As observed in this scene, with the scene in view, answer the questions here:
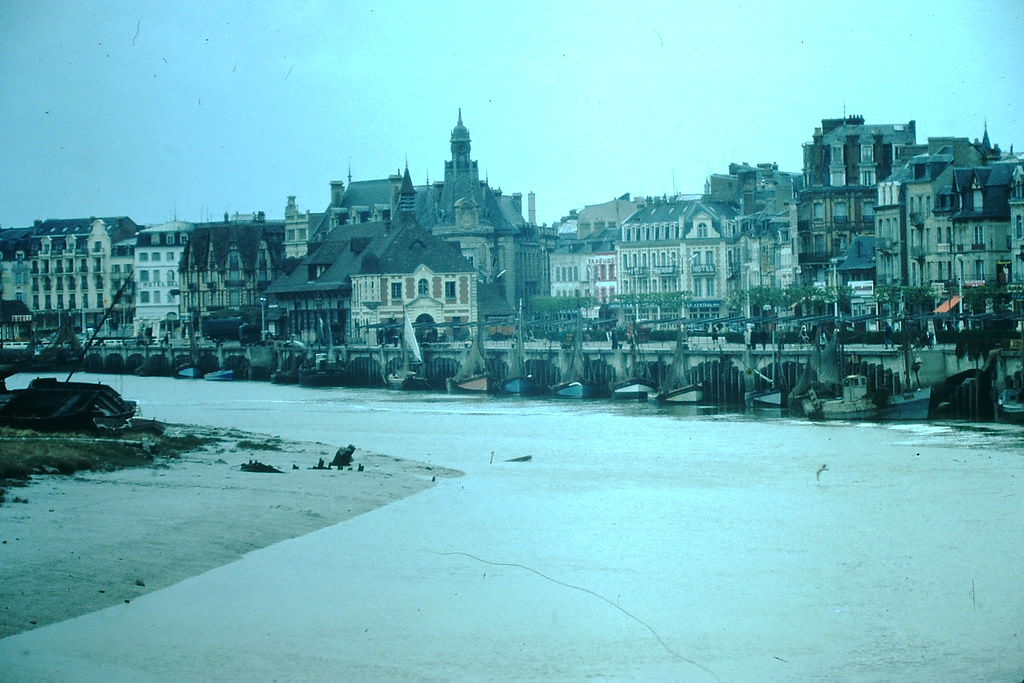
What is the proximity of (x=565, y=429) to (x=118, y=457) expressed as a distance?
25.9m

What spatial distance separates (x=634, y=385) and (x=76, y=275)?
88993 mm

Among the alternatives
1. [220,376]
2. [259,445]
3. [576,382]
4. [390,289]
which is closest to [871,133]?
[576,382]

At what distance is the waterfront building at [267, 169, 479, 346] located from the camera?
12006cm

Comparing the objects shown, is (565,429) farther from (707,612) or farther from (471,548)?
(707,612)

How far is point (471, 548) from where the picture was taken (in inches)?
1276

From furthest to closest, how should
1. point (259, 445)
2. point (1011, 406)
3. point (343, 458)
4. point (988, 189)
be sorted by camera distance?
1. point (988, 189)
2. point (1011, 406)
3. point (259, 445)
4. point (343, 458)

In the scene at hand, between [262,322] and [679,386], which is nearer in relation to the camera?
[679,386]

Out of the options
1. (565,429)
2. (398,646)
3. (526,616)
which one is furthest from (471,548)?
(565,429)

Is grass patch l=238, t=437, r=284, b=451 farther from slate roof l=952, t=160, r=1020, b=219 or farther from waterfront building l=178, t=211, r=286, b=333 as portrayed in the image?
waterfront building l=178, t=211, r=286, b=333

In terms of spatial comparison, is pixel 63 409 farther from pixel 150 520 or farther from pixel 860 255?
pixel 860 255

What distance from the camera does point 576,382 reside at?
87875 millimetres

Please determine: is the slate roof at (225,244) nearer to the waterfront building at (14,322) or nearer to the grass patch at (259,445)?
the waterfront building at (14,322)

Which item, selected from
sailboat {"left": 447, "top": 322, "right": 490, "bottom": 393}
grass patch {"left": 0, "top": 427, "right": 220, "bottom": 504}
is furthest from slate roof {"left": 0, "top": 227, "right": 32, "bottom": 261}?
grass patch {"left": 0, "top": 427, "right": 220, "bottom": 504}

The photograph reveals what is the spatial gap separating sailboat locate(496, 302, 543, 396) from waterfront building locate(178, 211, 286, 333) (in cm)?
6105
